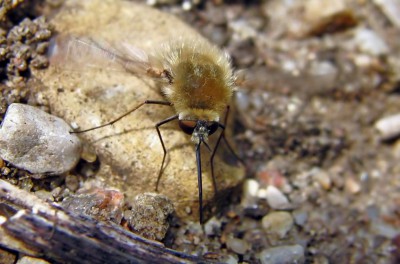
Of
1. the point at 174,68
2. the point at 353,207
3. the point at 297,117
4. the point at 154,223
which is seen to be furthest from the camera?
the point at 297,117

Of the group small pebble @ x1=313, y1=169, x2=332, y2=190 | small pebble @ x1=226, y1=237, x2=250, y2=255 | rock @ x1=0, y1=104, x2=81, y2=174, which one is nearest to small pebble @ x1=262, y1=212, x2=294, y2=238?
small pebble @ x1=226, y1=237, x2=250, y2=255

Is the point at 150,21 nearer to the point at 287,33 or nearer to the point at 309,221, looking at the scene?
the point at 287,33

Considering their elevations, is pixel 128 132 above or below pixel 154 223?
above

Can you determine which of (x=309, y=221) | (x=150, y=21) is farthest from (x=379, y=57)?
(x=150, y=21)

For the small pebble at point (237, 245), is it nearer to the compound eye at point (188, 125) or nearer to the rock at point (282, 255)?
the rock at point (282, 255)

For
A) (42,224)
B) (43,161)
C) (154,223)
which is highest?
(43,161)

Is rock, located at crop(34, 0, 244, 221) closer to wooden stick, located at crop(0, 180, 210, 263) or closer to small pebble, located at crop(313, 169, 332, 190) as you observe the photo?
wooden stick, located at crop(0, 180, 210, 263)
